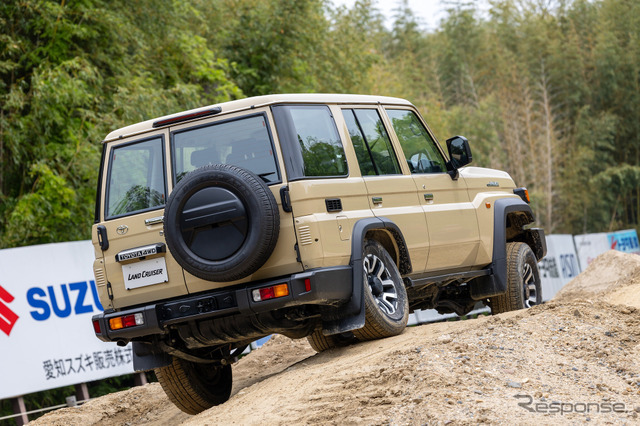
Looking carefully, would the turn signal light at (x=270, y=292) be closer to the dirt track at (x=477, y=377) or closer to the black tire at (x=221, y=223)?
the black tire at (x=221, y=223)

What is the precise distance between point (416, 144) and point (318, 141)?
5.04 feet

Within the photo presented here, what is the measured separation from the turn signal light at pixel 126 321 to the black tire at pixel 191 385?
75 cm

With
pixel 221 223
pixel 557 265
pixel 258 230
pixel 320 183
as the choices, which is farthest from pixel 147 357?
pixel 557 265

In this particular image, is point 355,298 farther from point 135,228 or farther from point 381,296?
point 135,228

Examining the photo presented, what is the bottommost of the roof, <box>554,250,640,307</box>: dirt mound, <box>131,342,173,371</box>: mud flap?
<box>554,250,640,307</box>: dirt mound

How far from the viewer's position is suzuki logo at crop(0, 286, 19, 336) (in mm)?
9383

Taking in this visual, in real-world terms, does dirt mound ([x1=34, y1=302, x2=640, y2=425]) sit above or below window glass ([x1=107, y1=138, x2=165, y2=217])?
below

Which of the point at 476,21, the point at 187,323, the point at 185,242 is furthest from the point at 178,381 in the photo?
the point at 476,21

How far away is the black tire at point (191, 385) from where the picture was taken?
7204 mm

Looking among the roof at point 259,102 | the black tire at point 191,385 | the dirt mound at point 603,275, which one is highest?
the roof at point 259,102

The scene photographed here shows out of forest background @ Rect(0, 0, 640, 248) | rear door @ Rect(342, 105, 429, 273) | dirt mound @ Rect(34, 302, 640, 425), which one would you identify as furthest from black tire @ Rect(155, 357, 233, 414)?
forest background @ Rect(0, 0, 640, 248)

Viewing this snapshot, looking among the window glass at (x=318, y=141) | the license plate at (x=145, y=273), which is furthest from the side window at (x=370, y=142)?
the license plate at (x=145, y=273)

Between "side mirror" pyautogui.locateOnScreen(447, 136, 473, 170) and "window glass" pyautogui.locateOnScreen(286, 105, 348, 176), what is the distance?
1.69 meters

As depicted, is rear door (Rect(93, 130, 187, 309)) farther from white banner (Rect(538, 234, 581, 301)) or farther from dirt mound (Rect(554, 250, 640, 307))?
white banner (Rect(538, 234, 581, 301))
